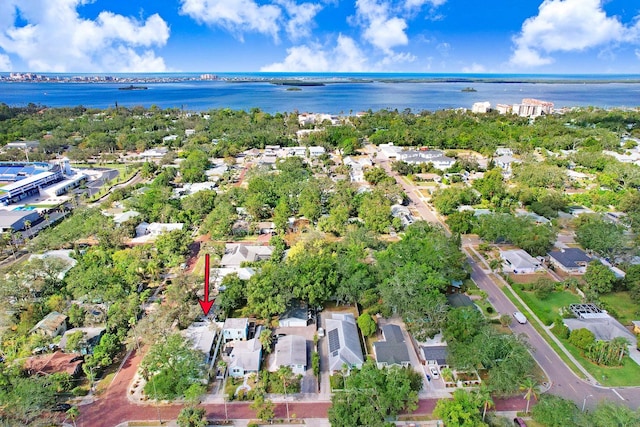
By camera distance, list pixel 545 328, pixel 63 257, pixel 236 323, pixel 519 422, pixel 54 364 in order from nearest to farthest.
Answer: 1. pixel 519 422
2. pixel 54 364
3. pixel 236 323
4. pixel 545 328
5. pixel 63 257

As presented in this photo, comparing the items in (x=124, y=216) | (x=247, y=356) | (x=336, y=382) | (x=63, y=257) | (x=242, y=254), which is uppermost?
(x=124, y=216)

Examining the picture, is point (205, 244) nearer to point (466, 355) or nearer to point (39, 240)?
point (39, 240)

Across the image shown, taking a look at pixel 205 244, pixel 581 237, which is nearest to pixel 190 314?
pixel 205 244

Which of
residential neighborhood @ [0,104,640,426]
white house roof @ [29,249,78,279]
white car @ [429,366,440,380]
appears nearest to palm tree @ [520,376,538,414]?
residential neighborhood @ [0,104,640,426]

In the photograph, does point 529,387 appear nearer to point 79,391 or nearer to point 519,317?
point 519,317

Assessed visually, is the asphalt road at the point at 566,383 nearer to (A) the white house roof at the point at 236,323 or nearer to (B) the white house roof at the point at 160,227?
(A) the white house roof at the point at 236,323

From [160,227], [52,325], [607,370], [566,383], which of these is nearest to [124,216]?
[160,227]

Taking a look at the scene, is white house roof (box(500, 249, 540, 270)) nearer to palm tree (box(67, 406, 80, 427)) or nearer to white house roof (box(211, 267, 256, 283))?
white house roof (box(211, 267, 256, 283))
